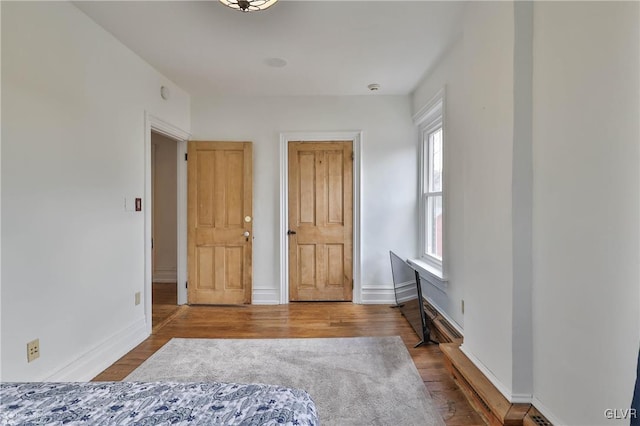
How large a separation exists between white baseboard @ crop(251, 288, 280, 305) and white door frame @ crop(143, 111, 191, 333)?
867mm

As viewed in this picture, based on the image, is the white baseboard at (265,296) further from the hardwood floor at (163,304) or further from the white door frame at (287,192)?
the hardwood floor at (163,304)

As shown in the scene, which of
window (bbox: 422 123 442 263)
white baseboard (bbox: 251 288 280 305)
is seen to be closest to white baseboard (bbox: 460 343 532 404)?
window (bbox: 422 123 442 263)

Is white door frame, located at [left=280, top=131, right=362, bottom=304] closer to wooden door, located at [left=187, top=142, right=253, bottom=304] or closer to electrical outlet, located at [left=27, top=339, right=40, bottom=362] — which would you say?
wooden door, located at [left=187, top=142, right=253, bottom=304]

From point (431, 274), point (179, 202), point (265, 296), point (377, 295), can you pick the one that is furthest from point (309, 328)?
point (179, 202)

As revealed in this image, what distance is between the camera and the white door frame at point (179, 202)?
287 centimetres

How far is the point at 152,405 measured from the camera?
3.03ft

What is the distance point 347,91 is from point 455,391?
10.4 feet

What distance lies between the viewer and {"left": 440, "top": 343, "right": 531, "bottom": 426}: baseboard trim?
150cm

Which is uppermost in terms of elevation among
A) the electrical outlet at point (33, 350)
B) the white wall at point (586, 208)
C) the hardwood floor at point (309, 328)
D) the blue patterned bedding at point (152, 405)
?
the white wall at point (586, 208)

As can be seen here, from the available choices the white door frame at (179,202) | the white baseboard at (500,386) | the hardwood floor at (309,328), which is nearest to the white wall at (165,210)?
the white door frame at (179,202)

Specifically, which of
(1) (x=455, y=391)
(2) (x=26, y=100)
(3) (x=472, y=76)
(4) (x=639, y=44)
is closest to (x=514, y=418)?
(1) (x=455, y=391)

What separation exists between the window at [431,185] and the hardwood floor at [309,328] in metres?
0.80

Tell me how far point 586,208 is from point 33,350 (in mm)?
2936

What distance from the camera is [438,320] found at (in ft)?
9.10
